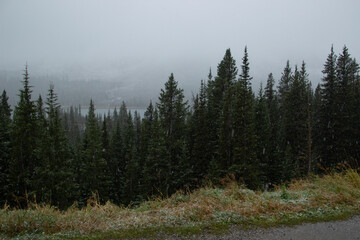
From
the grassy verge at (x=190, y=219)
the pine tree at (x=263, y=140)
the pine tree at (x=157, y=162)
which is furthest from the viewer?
the pine tree at (x=263, y=140)

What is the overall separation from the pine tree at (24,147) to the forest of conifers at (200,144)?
0.31ft

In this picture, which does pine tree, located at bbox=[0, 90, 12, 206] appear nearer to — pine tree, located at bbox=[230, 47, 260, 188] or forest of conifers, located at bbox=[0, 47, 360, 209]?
forest of conifers, located at bbox=[0, 47, 360, 209]

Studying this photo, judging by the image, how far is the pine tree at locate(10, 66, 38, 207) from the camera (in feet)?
70.5

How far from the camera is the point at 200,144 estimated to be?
90.1 ft

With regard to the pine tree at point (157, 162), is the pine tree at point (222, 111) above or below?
above

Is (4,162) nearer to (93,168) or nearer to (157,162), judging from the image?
(93,168)

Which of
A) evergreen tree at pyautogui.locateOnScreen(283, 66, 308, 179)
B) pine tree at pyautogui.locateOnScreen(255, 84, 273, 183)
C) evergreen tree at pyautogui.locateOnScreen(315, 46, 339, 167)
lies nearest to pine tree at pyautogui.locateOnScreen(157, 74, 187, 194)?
pine tree at pyautogui.locateOnScreen(255, 84, 273, 183)

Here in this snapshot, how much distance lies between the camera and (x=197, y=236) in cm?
444

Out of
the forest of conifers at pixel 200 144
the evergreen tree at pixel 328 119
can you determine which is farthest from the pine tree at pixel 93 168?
the evergreen tree at pixel 328 119

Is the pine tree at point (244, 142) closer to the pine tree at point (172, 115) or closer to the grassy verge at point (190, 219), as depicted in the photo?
the pine tree at point (172, 115)

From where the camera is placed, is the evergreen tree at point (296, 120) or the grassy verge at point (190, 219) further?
the evergreen tree at point (296, 120)

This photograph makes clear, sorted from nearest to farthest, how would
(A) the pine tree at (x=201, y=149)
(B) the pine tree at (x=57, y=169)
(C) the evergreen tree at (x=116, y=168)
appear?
(B) the pine tree at (x=57, y=169) → (A) the pine tree at (x=201, y=149) → (C) the evergreen tree at (x=116, y=168)

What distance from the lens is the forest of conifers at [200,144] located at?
22.1 m

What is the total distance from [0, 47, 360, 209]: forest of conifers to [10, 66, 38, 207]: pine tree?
0.09 m
